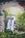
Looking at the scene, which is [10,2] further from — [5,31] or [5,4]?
[5,31]

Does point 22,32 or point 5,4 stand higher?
point 5,4

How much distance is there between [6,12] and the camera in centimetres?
68

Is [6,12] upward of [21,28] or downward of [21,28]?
upward

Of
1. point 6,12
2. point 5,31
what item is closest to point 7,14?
point 6,12

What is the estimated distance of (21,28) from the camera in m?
0.67

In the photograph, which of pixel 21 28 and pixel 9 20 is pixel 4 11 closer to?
pixel 9 20

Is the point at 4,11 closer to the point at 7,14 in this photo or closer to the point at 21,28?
the point at 7,14

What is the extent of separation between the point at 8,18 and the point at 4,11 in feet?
0.20

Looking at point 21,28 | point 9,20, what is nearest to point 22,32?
point 21,28

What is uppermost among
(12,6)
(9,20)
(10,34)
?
(12,6)

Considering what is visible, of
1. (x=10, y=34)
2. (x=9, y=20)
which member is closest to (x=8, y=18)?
(x=9, y=20)

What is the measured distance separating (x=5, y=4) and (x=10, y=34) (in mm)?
226

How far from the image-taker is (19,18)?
26.4 inches

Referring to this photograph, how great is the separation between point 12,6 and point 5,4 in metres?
0.05
